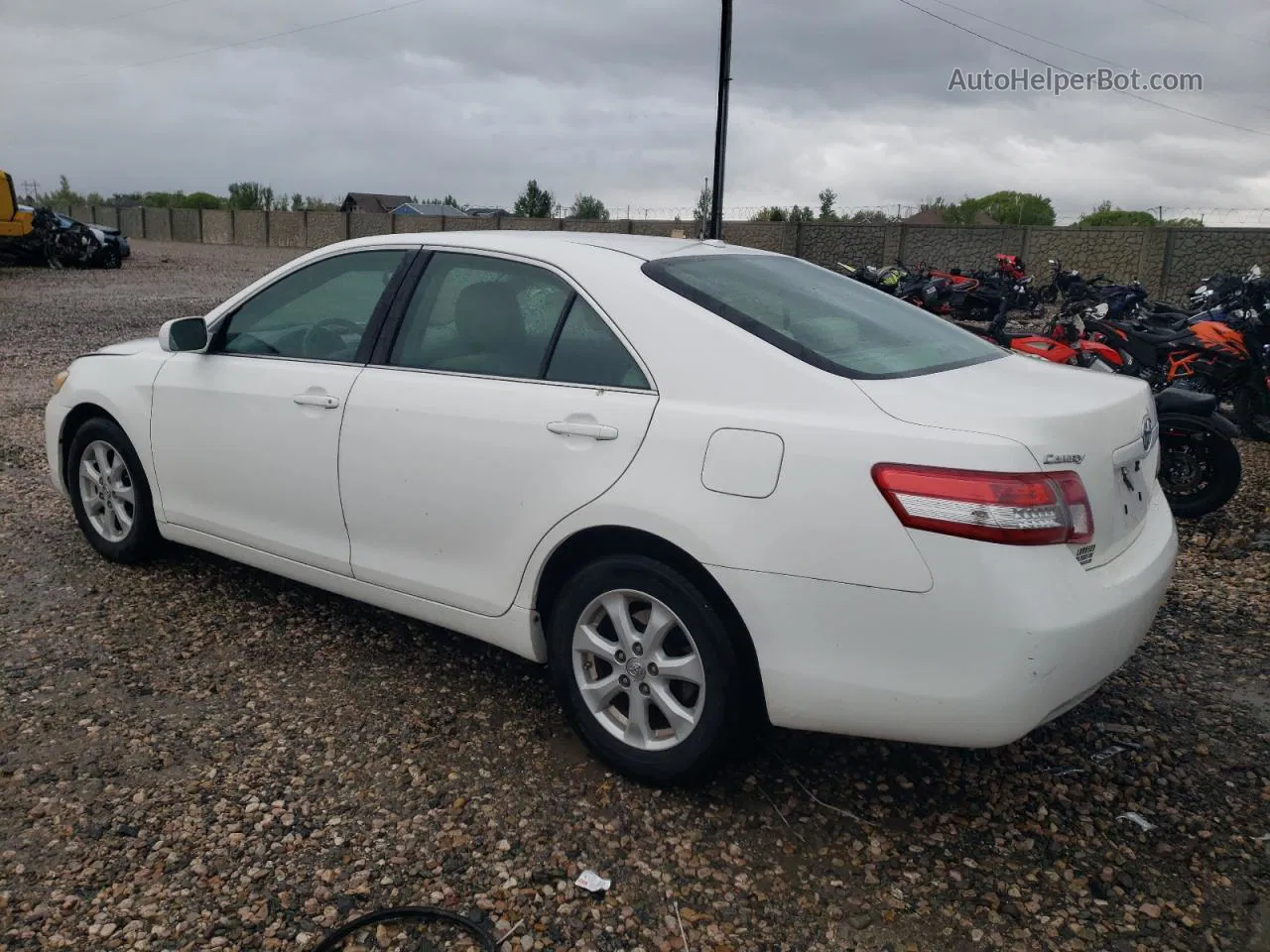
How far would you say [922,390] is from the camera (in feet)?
9.12

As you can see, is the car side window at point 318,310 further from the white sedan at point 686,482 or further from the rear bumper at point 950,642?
the rear bumper at point 950,642

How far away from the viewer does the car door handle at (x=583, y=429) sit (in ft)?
9.75

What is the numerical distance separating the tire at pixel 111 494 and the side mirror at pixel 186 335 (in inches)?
25.2

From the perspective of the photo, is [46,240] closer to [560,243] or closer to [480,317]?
[480,317]

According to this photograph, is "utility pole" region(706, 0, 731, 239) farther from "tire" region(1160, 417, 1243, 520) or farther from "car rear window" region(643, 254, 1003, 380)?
"car rear window" region(643, 254, 1003, 380)

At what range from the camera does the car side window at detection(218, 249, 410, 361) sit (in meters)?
3.83

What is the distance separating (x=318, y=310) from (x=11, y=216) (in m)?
24.5

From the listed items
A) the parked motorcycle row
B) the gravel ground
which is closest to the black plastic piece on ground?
the gravel ground

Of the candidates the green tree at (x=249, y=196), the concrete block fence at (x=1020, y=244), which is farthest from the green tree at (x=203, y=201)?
the concrete block fence at (x=1020, y=244)

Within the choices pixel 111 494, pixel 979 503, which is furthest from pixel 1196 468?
pixel 111 494

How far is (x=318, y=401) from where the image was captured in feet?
12.1

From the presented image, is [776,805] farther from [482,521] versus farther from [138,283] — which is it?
[138,283]

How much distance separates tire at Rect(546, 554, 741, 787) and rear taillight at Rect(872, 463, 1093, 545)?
0.62 meters

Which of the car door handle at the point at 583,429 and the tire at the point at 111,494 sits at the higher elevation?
the car door handle at the point at 583,429
